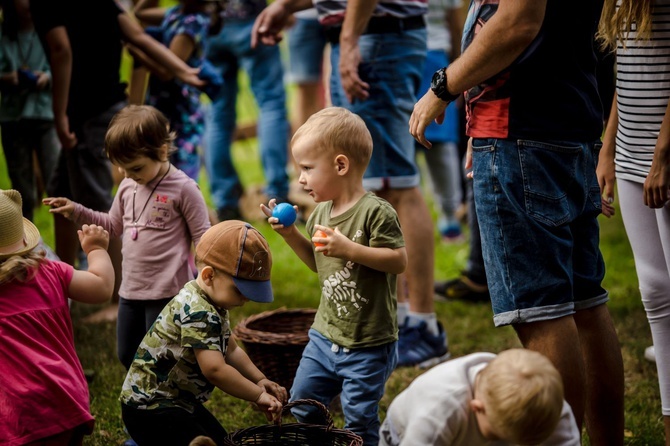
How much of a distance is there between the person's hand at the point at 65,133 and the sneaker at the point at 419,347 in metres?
1.97

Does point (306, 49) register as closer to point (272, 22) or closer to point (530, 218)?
point (272, 22)

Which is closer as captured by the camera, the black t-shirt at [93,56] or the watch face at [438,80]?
the watch face at [438,80]

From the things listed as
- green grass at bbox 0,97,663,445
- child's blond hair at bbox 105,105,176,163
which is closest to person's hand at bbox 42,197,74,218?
child's blond hair at bbox 105,105,176,163

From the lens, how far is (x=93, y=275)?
2.97 meters

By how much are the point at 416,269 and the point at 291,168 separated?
6.00 m

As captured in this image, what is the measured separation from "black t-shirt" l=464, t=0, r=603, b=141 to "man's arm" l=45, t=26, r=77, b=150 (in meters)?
2.45

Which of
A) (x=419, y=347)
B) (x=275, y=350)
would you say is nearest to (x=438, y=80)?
(x=275, y=350)

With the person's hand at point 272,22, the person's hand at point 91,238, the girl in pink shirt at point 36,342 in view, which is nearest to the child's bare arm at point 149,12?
the person's hand at point 272,22

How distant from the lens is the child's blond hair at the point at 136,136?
3375mm

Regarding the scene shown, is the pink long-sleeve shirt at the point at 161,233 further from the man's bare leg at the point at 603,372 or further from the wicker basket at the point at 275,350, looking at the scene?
the man's bare leg at the point at 603,372

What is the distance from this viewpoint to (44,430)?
2818mm

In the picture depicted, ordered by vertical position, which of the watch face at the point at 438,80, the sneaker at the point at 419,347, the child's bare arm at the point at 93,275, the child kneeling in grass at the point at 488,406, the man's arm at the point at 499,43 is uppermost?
the man's arm at the point at 499,43

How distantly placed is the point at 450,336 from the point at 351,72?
170 cm

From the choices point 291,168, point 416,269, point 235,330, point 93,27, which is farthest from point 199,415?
point 291,168
